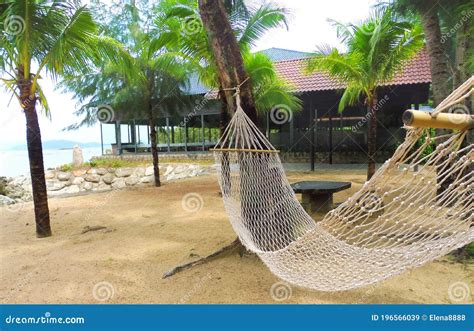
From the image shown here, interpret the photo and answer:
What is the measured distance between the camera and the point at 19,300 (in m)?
1.89

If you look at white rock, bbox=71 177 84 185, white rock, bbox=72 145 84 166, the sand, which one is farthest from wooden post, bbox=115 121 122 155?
the sand

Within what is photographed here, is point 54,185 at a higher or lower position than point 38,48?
lower

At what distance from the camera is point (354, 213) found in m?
1.53

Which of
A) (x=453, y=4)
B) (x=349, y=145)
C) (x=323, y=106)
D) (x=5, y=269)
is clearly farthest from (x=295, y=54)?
(x=5, y=269)

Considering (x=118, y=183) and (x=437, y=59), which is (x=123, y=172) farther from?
(x=437, y=59)

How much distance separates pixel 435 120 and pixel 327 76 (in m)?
7.16

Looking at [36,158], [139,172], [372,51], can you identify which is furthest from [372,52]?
[139,172]

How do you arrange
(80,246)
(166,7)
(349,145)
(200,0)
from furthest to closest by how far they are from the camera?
1. (349,145)
2. (166,7)
3. (80,246)
4. (200,0)

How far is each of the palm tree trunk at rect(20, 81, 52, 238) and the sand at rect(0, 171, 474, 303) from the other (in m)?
0.19

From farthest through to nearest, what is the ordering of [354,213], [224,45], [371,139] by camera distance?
[371,139]
[224,45]
[354,213]

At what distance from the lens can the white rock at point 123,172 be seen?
8.56 meters

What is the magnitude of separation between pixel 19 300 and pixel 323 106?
323 inches

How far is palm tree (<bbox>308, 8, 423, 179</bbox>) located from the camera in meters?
4.33
